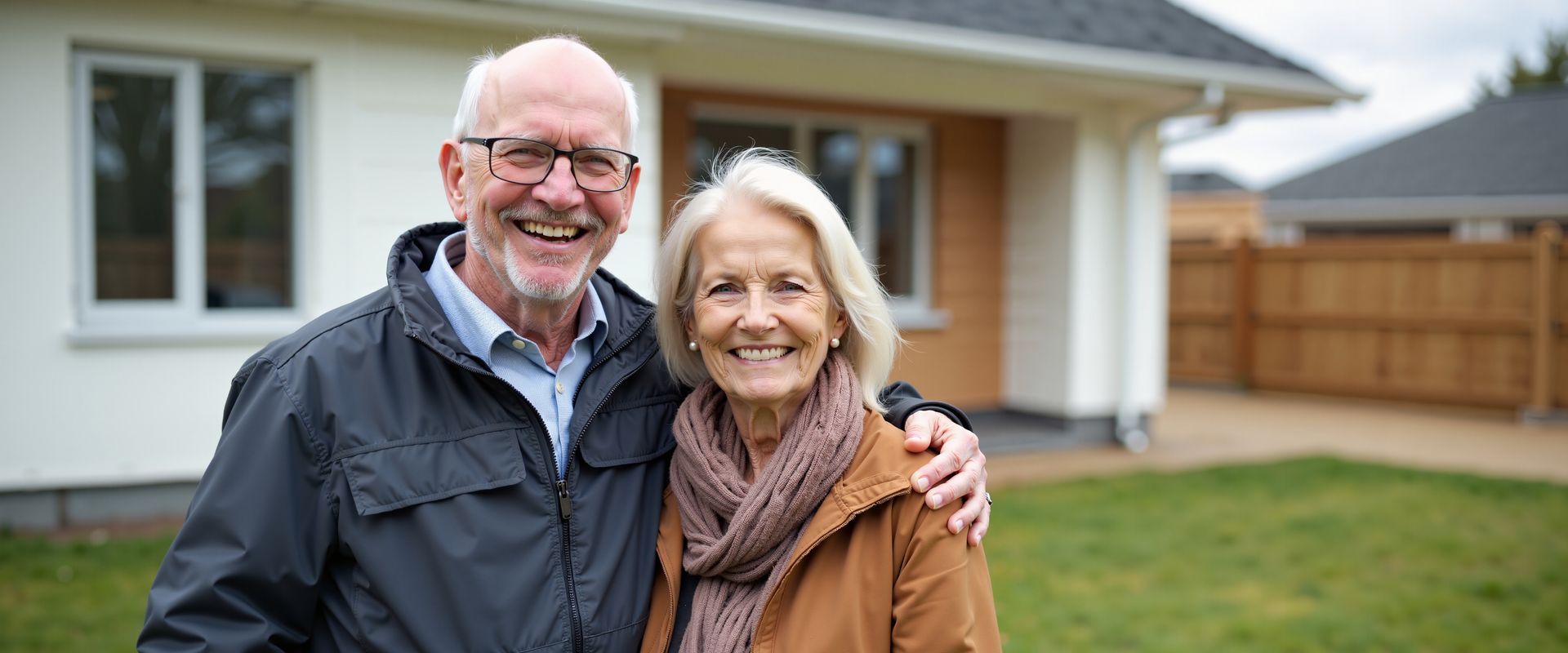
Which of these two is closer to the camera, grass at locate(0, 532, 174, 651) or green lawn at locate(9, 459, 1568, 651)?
grass at locate(0, 532, 174, 651)

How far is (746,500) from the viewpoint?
1982 mm

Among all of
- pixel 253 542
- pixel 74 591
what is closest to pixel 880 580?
pixel 253 542

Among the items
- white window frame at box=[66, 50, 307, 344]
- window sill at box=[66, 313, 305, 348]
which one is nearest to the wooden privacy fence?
white window frame at box=[66, 50, 307, 344]

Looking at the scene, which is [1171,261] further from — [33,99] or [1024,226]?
[33,99]

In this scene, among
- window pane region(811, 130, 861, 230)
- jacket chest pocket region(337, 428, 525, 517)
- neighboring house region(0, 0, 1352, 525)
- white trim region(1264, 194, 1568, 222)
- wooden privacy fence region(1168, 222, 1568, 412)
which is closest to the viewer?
jacket chest pocket region(337, 428, 525, 517)

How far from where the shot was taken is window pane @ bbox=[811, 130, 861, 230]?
30.3 feet

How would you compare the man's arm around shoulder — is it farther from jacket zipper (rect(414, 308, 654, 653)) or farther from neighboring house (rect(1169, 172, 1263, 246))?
neighboring house (rect(1169, 172, 1263, 246))

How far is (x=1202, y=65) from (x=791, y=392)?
772cm

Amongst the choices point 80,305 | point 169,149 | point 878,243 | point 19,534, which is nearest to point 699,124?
point 878,243

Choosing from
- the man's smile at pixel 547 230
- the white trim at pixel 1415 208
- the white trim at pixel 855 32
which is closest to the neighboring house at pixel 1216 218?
the white trim at pixel 1415 208

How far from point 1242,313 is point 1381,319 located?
5.46ft

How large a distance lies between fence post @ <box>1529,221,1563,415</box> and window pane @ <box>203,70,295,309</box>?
11.5 metres

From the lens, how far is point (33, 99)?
5.68 metres

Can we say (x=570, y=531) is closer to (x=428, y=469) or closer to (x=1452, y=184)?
(x=428, y=469)
